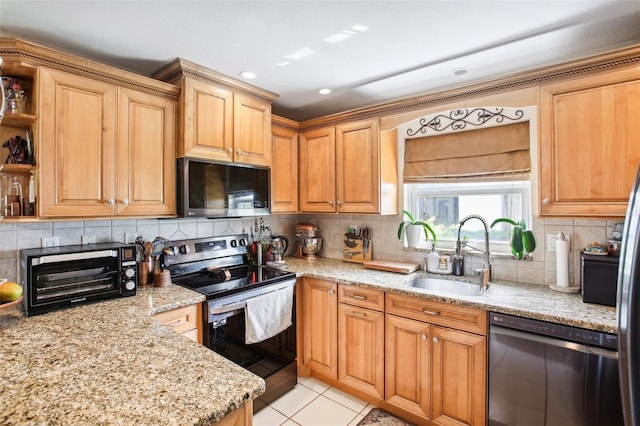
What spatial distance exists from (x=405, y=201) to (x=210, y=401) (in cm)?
226

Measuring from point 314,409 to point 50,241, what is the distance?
2030 mm

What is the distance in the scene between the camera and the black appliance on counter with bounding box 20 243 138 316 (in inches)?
61.8

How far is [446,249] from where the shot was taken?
8.57 ft

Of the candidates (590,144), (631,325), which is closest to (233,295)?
(631,325)

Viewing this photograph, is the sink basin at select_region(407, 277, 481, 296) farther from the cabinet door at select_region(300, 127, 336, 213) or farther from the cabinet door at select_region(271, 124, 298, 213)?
the cabinet door at select_region(271, 124, 298, 213)

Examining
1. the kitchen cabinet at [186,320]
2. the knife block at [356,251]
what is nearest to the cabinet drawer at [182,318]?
the kitchen cabinet at [186,320]

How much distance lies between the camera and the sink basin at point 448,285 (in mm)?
2246

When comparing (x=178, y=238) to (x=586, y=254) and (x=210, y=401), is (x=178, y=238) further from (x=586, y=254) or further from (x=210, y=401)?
(x=586, y=254)

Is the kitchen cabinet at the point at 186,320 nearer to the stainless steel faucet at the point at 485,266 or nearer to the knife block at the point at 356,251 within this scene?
the knife block at the point at 356,251

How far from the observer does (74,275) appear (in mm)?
1701

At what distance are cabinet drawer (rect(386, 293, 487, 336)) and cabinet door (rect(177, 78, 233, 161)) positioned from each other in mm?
1594

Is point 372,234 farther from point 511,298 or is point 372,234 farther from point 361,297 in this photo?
point 511,298

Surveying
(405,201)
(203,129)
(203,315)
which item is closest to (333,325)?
(203,315)

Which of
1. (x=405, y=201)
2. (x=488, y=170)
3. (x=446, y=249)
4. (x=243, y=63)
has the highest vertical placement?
(x=243, y=63)
